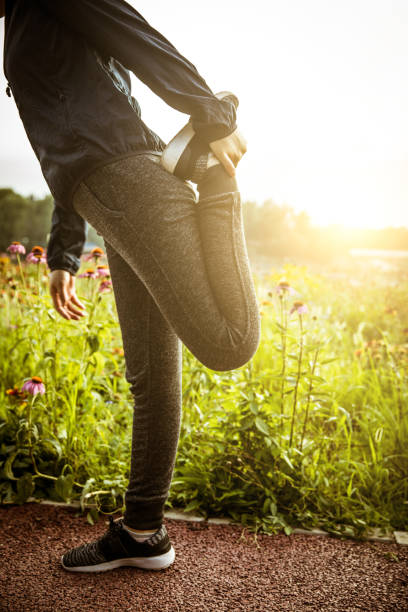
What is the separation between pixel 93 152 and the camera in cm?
113

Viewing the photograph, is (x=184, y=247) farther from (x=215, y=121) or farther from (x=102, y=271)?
(x=102, y=271)

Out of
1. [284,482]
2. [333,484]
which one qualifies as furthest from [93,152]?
[333,484]

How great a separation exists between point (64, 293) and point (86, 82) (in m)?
0.79

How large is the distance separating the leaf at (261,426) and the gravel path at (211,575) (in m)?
0.40

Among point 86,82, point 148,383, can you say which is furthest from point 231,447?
point 86,82

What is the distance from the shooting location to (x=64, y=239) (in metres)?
1.62

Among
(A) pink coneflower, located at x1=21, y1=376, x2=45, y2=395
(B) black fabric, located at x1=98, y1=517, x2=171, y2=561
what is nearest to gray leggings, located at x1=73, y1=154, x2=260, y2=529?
(B) black fabric, located at x1=98, y1=517, x2=171, y2=561

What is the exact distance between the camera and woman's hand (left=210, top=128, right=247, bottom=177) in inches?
45.4

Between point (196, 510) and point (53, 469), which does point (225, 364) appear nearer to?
point (196, 510)

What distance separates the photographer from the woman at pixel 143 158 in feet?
3.70

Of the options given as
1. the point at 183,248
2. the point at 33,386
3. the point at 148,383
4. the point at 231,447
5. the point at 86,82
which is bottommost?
the point at 231,447

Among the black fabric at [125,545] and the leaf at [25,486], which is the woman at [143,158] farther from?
the leaf at [25,486]

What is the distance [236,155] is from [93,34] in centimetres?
47

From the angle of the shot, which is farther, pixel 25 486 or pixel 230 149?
pixel 25 486
